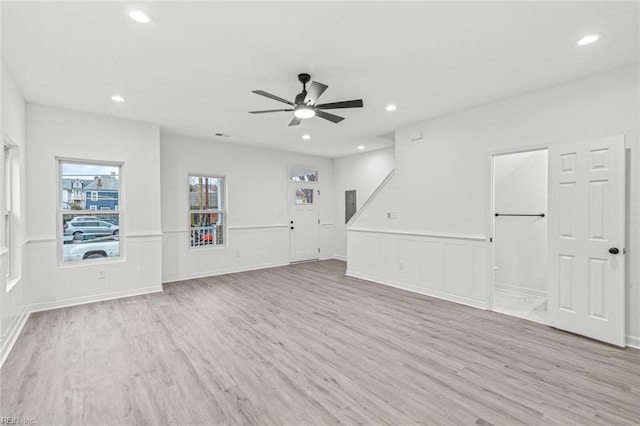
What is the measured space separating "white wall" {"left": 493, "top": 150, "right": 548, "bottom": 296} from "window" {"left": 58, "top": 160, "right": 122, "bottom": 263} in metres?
6.29

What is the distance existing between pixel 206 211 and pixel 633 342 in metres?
6.68

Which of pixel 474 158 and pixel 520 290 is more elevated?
pixel 474 158

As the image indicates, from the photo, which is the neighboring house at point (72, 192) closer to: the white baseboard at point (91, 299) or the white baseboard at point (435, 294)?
the white baseboard at point (91, 299)

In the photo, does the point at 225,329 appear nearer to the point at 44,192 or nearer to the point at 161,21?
the point at 161,21

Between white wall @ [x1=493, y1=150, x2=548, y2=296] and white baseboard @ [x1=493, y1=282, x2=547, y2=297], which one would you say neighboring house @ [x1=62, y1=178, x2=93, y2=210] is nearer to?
white wall @ [x1=493, y1=150, x2=548, y2=296]

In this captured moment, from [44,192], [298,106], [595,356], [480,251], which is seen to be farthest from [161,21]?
[595,356]

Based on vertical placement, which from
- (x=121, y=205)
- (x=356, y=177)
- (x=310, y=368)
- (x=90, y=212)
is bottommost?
(x=310, y=368)

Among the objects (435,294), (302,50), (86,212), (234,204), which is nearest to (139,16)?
(302,50)

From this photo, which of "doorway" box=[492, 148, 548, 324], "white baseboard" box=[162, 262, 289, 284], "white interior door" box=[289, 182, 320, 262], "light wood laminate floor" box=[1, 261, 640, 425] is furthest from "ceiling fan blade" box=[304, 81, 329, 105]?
"white interior door" box=[289, 182, 320, 262]

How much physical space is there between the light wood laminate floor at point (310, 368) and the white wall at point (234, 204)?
6.24 feet

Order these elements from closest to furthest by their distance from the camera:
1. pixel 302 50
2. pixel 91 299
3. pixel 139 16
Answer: pixel 139 16, pixel 302 50, pixel 91 299

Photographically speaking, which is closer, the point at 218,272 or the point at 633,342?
the point at 633,342

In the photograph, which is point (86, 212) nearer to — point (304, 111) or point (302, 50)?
point (304, 111)

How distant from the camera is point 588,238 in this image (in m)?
3.24
